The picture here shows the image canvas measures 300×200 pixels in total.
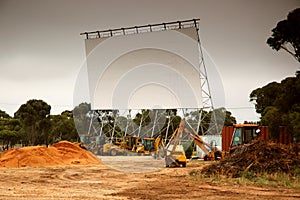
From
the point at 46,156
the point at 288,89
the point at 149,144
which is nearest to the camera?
the point at 288,89

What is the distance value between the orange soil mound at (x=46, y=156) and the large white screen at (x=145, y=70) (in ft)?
24.8

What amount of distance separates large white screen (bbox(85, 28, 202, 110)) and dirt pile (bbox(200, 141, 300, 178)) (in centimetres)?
1432

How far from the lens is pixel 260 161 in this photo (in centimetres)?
1638

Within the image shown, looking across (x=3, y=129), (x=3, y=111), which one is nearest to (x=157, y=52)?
(x=3, y=129)

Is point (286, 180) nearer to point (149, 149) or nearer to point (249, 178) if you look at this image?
point (249, 178)

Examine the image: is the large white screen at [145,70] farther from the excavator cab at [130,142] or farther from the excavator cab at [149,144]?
the excavator cab at [149,144]

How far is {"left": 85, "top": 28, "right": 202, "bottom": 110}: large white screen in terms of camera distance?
3194 cm

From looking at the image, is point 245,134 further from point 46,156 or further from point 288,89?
point 46,156

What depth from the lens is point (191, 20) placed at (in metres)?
30.5

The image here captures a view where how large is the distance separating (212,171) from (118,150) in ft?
80.0

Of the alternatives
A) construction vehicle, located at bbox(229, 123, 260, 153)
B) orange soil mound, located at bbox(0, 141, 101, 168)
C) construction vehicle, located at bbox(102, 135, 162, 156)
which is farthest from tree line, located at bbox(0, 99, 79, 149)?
construction vehicle, located at bbox(229, 123, 260, 153)

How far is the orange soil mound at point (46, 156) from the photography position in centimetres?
2569

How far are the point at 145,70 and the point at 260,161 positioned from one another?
1981 centimetres

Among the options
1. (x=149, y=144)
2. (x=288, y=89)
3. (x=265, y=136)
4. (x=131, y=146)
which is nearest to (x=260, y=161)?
(x=288, y=89)
